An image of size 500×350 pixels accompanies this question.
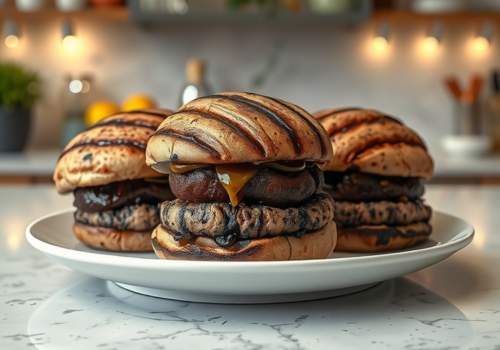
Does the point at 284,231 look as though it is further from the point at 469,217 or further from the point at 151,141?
the point at 469,217

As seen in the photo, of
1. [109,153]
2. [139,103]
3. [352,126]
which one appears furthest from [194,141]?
[139,103]

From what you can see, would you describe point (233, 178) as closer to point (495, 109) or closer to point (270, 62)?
point (270, 62)

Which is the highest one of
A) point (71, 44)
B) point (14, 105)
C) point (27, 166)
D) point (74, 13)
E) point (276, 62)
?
point (74, 13)

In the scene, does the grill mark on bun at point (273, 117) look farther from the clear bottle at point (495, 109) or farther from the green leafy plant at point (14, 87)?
the clear bottle at point (495, 109)

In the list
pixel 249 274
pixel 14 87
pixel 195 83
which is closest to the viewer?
pixel 249 274

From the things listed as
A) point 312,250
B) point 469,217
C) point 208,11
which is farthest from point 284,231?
point 208,11
